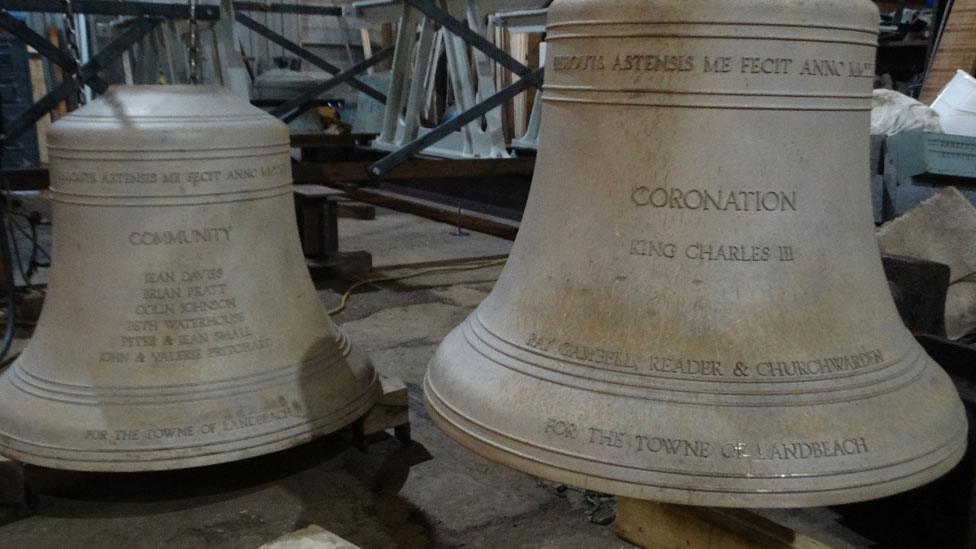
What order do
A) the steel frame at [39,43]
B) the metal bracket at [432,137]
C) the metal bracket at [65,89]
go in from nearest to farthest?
1. the steel frame at [39,43]
2. the metal bracket at [65,89]
3. the metal bracket at [432,137]

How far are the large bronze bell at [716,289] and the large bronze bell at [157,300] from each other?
91 cm

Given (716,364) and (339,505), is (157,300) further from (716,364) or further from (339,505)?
(716,364)

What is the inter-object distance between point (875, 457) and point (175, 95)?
1535mm

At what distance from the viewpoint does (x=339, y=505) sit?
2094 mm

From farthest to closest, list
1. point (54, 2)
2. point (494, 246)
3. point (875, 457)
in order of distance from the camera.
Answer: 1. point (494, 246)
2. point (54, 2)
3. point (875, 457)

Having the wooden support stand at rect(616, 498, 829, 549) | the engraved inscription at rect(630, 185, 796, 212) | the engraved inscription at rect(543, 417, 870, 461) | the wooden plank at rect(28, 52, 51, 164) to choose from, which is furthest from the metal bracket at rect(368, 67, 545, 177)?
the wooden plank at rect(28, 52, 51, 164)

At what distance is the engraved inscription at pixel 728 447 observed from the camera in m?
0.94

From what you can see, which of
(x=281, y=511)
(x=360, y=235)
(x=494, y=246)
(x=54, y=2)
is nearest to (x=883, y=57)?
(x=494, y=246)

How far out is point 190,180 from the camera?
179 centimetres

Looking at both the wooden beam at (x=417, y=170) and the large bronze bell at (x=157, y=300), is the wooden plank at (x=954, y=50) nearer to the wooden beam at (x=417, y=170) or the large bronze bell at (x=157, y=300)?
the wooden beam at (x=417, y=170)

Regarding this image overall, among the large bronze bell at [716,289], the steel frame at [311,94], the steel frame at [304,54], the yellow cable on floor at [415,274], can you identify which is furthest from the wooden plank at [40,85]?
the large bronze bell at [716,289]

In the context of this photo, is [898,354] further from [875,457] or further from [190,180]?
[190,180]

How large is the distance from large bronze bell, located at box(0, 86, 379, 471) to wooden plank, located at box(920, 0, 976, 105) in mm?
4298

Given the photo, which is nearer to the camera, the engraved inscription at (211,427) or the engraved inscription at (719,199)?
the engraved inscription at (719,199)
